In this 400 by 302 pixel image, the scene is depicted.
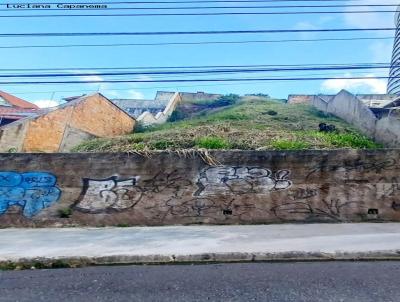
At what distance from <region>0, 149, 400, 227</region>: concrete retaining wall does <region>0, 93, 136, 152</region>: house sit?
21.0 feet

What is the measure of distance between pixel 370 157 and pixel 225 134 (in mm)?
5282

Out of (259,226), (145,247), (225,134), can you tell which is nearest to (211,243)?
(145,247)

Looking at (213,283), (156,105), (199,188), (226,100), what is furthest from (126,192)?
(156,105)

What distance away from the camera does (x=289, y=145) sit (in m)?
11.4

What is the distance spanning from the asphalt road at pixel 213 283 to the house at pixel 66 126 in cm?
1091

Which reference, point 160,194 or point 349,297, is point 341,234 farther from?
point 160,194

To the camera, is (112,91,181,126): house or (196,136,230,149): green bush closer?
(196,136,230,149): green bush

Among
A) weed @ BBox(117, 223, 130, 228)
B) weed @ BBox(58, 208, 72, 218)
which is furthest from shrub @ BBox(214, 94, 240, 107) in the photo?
weed @ BBox(58, 208, 72, 218)

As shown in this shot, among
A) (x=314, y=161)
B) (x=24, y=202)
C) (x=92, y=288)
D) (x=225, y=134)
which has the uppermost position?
(x=225, y=134)

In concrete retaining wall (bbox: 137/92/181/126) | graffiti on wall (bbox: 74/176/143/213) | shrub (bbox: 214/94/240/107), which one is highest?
shrub (bbox: 214/94/240/107)

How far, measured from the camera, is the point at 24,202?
9367 mm

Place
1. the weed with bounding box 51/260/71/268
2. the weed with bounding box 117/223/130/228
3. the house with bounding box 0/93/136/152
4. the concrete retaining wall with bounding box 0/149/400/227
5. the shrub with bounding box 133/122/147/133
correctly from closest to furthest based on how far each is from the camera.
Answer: the weed with bounding box 51/260/71/268
the concrete retaining wall with bounding box 0/149/400/227
the weed with bounding box 117/223/130/228
the house with bounding box 0/93/136/152
the shrub with bounding box 133/122/147/133

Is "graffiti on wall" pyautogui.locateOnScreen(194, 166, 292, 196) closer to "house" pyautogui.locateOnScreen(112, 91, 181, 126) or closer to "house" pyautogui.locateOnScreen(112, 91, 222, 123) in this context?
"house" pyautogui.locateOnScreen(112, 91, 181, 126)

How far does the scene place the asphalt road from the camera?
4316 mm
